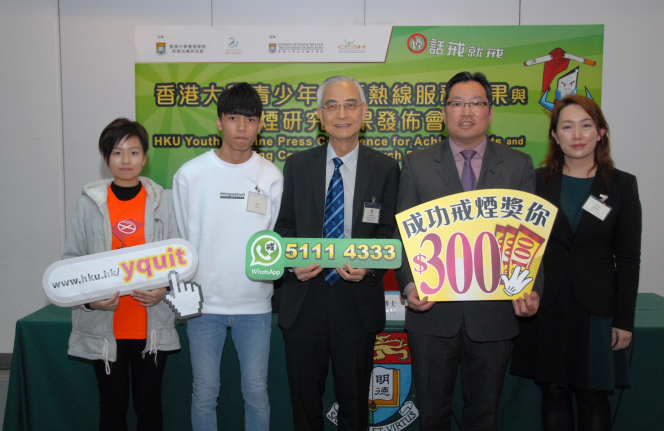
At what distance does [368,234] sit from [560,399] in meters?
1.12

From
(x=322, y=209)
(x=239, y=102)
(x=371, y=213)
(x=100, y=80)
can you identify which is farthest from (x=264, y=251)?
(x=100, y=80)

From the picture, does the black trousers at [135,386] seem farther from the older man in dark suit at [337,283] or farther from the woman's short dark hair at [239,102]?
the woman's short dark hair at [239,102]

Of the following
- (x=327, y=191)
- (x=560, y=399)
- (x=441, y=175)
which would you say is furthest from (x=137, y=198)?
(x=560, y=399)

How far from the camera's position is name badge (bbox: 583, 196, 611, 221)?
1.83m

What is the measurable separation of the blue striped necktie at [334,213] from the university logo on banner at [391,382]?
574 millimetres

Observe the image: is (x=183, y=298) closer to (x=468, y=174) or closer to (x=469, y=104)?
(x=468, y=174)

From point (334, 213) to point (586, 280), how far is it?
1099mm

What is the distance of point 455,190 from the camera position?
5.90ft

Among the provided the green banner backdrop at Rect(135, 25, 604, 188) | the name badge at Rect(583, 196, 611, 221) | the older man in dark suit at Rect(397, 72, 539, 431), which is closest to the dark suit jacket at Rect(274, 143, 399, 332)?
the older man in dark suit at Rect(397, 72, 539, 431)

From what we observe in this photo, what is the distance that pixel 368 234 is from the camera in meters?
1.90

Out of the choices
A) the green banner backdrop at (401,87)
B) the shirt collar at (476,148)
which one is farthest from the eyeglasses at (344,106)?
the green banner backdrop at (401,87)

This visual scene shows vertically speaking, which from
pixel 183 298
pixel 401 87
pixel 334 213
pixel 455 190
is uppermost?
pixel 401 87

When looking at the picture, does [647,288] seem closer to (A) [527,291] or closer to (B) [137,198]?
(A) [527,291]

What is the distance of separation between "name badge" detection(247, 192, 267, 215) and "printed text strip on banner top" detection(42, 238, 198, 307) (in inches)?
12.5
